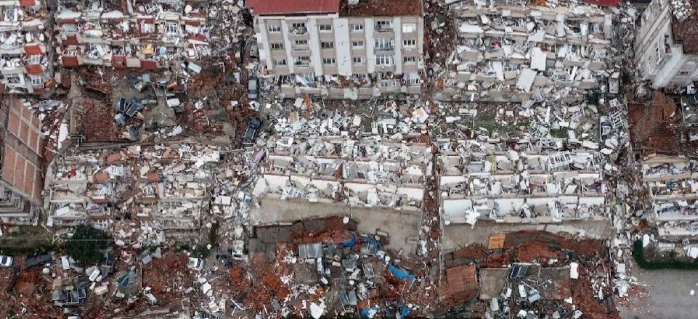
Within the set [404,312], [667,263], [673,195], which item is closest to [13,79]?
[404,312]

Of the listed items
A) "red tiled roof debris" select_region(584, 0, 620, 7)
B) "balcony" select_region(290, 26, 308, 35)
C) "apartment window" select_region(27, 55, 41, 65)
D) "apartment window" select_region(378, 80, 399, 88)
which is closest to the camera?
"balcony" select_region(290, 26, 308, 35)

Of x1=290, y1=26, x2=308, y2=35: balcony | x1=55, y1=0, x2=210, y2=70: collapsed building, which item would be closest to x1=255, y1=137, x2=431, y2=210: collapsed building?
x1=290, y1=26, x2=308, y2=35: balcony

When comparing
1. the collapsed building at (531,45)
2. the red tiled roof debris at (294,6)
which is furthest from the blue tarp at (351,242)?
the red tiled roof debris at (294,6)

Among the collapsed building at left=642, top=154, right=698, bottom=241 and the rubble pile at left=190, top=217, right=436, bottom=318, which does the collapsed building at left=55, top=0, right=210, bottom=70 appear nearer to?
the rubble pile at left=190, top=217, right=436, bottom=318

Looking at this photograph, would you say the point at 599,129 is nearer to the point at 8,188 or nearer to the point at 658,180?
the point at 658,180

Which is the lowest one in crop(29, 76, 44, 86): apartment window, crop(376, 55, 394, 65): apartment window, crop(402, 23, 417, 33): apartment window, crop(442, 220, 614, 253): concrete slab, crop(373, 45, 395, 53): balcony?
crop(442, 220, 614, 253): concrete slab

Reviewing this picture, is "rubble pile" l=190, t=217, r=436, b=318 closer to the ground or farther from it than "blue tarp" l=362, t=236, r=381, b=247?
closer to the ground

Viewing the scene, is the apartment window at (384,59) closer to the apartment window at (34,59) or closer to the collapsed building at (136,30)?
the collapsed building at (136,30)
